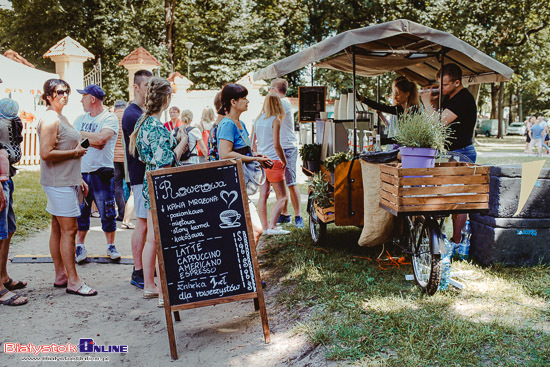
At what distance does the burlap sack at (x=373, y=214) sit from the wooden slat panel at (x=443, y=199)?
2.51 ft

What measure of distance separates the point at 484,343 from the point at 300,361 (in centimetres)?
126

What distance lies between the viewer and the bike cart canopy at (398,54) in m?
4.74

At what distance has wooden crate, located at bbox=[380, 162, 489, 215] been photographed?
3922 mm

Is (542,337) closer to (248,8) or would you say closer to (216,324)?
(216,324)

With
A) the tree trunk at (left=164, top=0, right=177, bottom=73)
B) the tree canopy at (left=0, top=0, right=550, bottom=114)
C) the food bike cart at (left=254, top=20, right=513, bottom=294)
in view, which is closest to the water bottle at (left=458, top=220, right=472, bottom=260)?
the food bike cart at (left=254, top=20, right=513, bottom=294)

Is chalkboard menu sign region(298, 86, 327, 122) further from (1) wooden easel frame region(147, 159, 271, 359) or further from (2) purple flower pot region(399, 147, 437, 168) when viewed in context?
(1) wooden easel frame region(147, 159, 271, 359)

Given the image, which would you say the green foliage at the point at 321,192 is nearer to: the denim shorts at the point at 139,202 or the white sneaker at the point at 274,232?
the white sneaker at the point at 274,232

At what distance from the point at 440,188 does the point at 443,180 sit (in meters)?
0.07


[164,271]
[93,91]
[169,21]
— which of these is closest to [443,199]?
[164,271]

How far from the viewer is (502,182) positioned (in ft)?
16.0

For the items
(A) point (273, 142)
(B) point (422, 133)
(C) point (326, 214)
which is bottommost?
(C) point (326, 214)

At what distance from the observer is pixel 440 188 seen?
396 centimetres

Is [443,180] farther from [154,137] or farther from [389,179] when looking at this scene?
[154,137]

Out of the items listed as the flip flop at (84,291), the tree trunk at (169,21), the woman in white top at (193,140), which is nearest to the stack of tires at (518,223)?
the woman in white top at (193,140)
